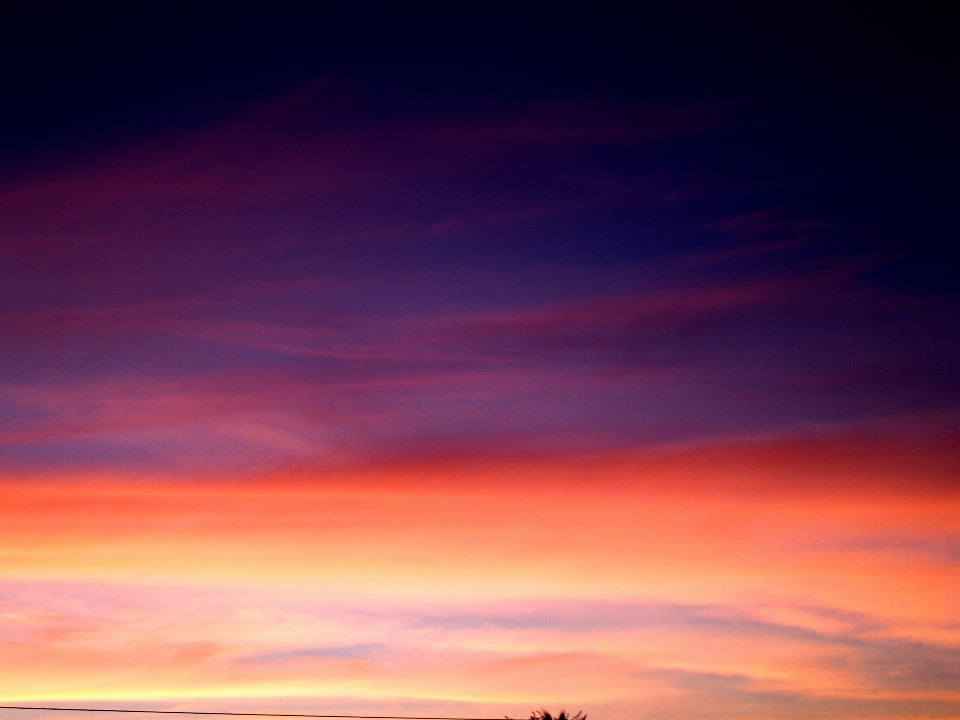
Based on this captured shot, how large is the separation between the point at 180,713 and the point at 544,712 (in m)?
28.5

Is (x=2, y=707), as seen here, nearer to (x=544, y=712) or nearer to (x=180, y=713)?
(x=180, y=713)

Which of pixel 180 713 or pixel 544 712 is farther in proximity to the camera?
pixel 544 712

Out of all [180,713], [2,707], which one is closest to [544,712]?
[180,713]

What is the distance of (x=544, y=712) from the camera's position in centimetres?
4650

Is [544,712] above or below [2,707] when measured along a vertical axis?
below

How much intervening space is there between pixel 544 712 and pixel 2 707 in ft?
114

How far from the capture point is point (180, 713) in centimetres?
2819

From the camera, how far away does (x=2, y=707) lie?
27.5 meters

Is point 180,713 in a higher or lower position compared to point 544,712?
higher

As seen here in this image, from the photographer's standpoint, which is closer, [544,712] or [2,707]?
[2,707]

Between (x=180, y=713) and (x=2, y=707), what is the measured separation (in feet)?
25.7
